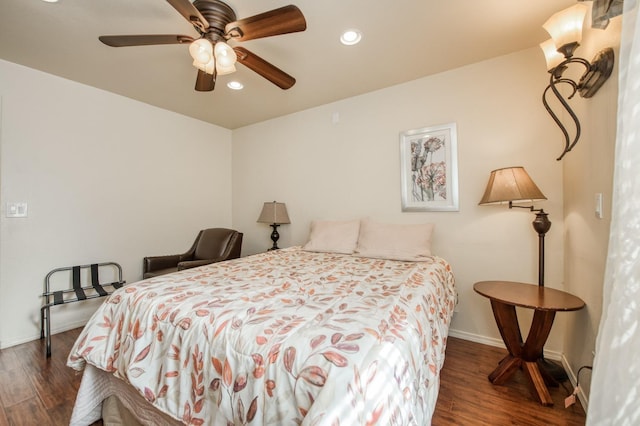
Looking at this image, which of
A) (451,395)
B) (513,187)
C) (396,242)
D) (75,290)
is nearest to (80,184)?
(75,290)

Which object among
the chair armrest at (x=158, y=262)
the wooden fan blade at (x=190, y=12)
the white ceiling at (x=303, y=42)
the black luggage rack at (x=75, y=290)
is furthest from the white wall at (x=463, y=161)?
the black luggage rack at (x=75, y=290)

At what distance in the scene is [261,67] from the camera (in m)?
1.86

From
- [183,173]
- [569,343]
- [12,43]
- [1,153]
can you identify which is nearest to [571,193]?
[569,343]

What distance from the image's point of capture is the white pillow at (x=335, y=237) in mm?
2576

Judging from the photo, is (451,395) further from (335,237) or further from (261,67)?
(261,67)

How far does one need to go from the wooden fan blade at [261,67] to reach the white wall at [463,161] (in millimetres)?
1198

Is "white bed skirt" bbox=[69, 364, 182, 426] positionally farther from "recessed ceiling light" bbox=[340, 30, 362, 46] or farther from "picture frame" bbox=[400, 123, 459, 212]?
"recessed ceiling light" bbox=[340, 30, 362, 46]

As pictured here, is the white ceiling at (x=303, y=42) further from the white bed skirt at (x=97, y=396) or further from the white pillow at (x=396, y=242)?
the white bed skirt at (x=97, y=396)

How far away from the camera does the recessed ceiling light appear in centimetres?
192

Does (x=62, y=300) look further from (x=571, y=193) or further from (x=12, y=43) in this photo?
(x=571, y=193)

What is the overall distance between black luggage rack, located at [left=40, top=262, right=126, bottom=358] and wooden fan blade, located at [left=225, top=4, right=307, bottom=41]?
264cm

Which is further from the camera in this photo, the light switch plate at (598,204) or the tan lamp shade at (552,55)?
the tan lamp shade at (552,55)

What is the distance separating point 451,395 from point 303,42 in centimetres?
275

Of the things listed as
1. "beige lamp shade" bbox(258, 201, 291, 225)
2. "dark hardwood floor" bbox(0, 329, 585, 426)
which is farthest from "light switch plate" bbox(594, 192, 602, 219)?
"beige lamp shade" bbox(258, 201, 291, 225)
